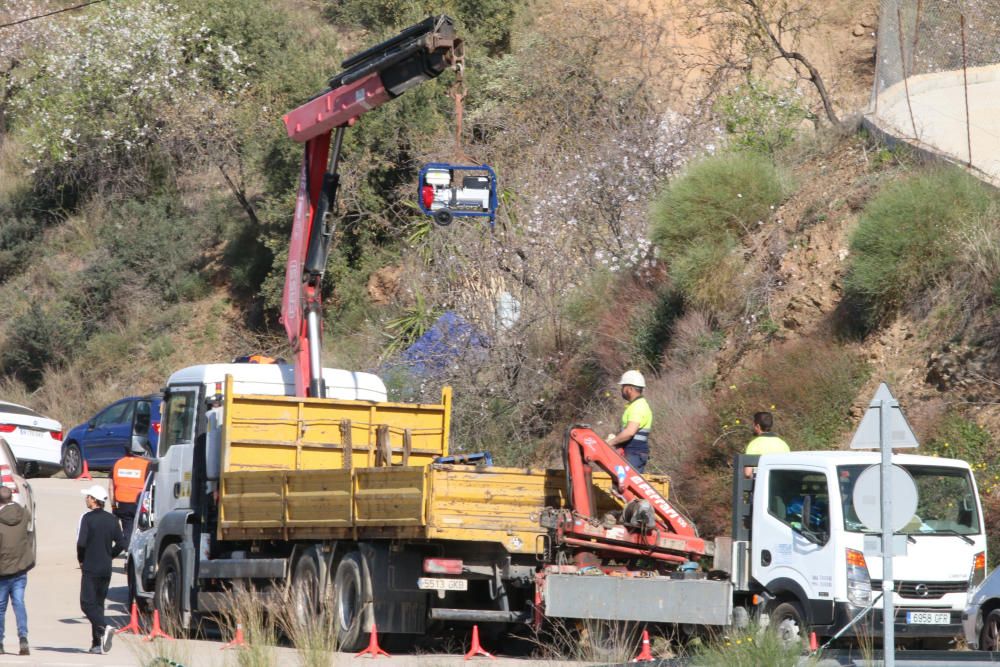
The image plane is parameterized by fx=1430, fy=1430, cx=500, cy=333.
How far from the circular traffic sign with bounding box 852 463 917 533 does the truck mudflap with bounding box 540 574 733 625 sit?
251 cm

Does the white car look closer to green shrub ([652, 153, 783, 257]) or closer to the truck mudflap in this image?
green shrub ([652, 153, 783, 257])

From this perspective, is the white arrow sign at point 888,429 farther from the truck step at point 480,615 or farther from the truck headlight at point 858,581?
the truck step at point 480,615

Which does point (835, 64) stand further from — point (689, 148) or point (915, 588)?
point (915, 588)

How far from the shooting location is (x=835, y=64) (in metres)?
37.2

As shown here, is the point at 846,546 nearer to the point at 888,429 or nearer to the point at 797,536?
the point at 797,536

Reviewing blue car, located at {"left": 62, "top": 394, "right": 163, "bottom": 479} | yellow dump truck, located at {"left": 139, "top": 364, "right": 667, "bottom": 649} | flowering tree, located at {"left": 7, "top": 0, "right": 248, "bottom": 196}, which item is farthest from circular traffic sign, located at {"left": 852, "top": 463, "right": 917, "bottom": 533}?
flowering tree, located at {"left": 7, "top": 0, "right": 248, "bottom": 196}

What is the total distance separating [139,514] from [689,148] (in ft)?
43.9

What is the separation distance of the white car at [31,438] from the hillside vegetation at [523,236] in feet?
19.5

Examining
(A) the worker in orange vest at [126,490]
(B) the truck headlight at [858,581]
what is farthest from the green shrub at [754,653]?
(A) the worker in orange vest at [126,490]

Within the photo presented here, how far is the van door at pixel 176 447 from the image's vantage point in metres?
16.4

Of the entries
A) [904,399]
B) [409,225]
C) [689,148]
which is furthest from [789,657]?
[409,225]

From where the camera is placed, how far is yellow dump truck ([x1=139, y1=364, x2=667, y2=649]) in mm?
12602

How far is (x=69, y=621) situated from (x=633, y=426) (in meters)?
7.97

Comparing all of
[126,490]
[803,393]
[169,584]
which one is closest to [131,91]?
[126,490]
